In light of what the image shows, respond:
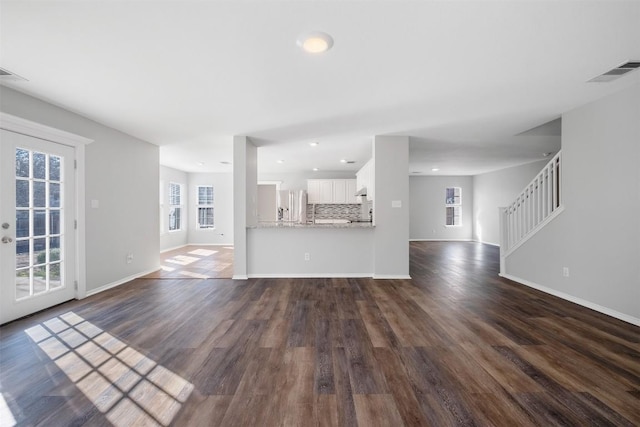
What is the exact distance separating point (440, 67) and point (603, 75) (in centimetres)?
164

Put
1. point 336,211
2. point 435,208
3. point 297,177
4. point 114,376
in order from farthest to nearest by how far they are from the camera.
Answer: point 435,208 → point 297,177 → point 336,211 → point 114,376

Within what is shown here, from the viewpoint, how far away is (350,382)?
5.69ft

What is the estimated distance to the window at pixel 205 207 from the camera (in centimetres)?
863

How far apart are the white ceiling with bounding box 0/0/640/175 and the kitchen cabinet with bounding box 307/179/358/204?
3547mm

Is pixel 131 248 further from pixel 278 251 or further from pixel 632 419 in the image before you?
pixel 632 419

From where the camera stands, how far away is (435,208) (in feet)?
31.8

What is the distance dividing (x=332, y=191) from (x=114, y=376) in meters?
6.23

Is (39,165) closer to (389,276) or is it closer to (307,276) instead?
(307,276)

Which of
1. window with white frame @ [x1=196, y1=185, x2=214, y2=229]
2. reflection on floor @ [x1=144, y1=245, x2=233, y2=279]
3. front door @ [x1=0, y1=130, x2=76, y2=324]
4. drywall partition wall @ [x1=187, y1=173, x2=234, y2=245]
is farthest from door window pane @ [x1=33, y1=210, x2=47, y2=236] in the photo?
window with white frame @ [x1=196, y1=185, x2=214, y2=229]

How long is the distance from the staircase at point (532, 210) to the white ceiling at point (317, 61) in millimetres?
802

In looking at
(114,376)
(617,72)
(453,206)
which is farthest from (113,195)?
(453,206)

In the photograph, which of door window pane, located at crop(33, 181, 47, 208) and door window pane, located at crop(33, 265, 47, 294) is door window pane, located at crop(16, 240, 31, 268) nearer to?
door window pane, located at crop(33, 265, 47, 294)

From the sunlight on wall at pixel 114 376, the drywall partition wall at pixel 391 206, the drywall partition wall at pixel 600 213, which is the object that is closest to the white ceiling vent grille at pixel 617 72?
the drywall partition wall at pixel 600 213

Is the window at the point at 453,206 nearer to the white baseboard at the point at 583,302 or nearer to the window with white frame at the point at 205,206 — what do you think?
the white baseboard at the point at 583,302
